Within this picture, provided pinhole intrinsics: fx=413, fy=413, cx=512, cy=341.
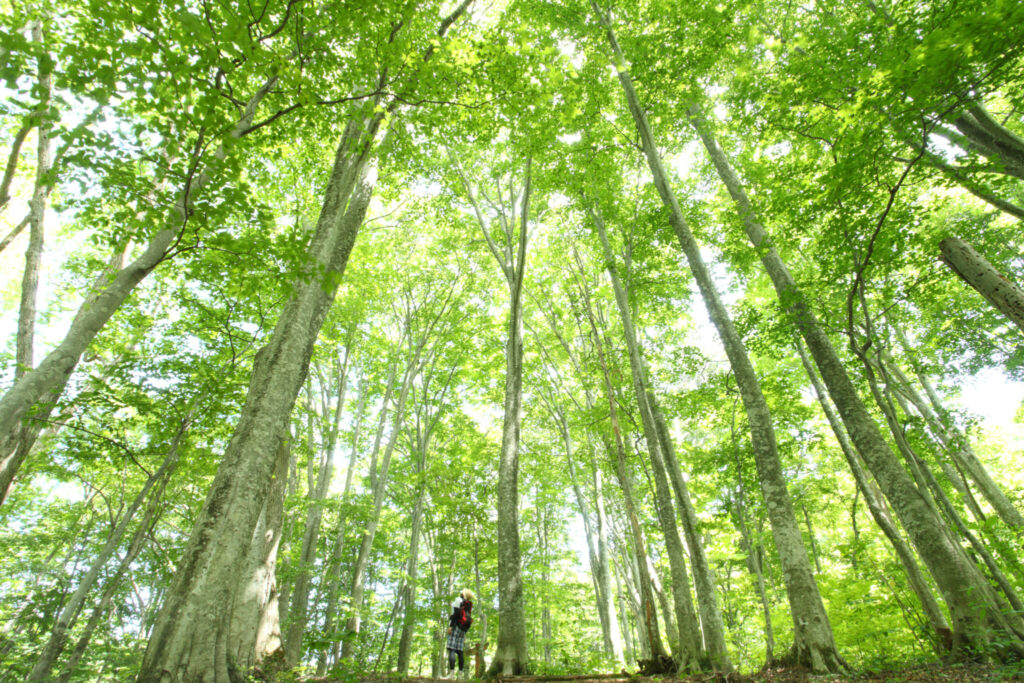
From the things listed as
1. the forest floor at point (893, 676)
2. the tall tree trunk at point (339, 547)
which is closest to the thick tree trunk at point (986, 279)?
the forest floor at point (893, 676)

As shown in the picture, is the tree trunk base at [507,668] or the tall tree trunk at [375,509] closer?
the tree trunk base at [507,668]

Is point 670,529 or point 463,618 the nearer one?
point 670,529

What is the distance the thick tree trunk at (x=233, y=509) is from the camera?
2.80 metres

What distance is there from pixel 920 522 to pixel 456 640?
7.56 meters

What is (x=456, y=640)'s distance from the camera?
26.1 ft

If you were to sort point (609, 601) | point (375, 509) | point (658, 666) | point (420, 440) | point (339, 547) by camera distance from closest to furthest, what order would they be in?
point (658, 666), point (609, 601), point (375, 509), point (339, 547), point (420, 440)

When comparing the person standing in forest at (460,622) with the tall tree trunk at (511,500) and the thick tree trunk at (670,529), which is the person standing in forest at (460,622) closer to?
the tall tree trunk at (511,500)

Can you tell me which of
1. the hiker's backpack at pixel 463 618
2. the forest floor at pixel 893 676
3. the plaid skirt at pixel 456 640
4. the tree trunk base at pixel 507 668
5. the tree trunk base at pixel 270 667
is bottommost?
the forest floor at pixel 893 676

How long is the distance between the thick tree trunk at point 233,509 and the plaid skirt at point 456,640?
606 centimetres

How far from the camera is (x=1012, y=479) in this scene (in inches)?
615

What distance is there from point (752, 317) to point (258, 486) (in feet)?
24.6

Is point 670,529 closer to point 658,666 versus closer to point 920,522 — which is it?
point 658,666

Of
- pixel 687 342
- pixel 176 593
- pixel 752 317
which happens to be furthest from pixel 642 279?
pixel 176 593

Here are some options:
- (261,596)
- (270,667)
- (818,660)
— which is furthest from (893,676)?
(261,596)
